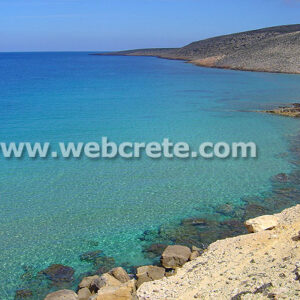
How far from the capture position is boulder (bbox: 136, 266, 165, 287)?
32.6 ft

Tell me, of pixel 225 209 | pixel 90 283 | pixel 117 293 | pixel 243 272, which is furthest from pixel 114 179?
pixel 243 272

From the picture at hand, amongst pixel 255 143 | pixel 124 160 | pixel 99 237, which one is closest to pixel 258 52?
pixel 255 143

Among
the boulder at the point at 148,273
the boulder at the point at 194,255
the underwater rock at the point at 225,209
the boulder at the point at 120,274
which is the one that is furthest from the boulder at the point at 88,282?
the underwater rock at the point at 225,209

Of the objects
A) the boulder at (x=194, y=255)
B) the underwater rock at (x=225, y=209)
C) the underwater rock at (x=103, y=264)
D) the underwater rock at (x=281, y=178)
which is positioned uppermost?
the underwater rock at (x=281, y=178)

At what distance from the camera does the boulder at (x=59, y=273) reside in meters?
10.5

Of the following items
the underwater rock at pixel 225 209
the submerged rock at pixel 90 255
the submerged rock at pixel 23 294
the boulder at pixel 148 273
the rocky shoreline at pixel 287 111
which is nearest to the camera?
the submerged rock at pixel 23 294

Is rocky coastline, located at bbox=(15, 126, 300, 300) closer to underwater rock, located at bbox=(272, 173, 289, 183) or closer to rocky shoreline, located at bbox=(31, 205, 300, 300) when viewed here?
rocky shoreline, located at bbox=(31, 205, 300, 300)

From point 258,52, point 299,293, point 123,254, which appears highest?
point 258,52

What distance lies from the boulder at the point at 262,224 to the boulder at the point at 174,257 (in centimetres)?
205

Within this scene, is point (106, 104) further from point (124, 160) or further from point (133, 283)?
point (133, 283)

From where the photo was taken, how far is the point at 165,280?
9.67 metres

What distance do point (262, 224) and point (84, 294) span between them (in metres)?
5.41

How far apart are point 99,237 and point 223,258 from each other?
4195 millimetres

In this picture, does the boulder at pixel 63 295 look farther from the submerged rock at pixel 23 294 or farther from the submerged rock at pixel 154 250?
the submerged rock at pixel 154 250
